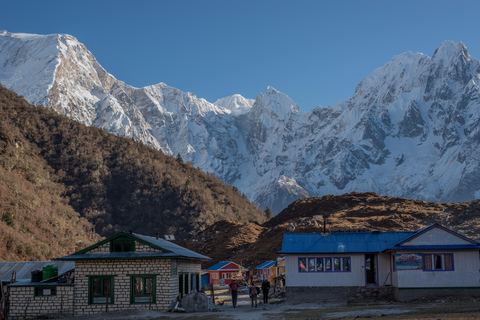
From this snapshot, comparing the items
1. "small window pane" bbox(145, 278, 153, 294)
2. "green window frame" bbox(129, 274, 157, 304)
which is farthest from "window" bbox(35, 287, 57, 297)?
"small window pane" bbox(145, 278, 153, 294)

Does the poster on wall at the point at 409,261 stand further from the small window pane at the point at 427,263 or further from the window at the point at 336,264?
the window at the point at 336,264

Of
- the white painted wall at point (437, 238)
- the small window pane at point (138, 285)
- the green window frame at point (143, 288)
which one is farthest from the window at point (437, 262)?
the small window pane at point (138, 285)

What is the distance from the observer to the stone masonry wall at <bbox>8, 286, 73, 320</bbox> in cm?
3098

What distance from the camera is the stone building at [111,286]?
1212 inches

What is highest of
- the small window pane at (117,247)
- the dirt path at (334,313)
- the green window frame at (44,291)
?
the small window pane at (117,247)

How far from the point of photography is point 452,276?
3183cm

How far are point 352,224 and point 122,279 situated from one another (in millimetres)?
55937

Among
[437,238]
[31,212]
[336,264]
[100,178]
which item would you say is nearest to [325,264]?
[336,264]

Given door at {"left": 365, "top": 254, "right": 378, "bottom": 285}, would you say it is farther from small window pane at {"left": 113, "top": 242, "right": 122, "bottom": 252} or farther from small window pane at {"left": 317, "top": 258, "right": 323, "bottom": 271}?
small window pane at {"left": 113, "top": 242, "right": 122, "bottom": 252}

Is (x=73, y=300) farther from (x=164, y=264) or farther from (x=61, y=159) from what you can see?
(x=61, y=159)

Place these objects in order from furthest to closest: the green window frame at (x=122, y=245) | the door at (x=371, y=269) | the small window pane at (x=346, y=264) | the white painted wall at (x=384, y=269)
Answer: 1. the door at (x=371, y=269)
2. the small window pane at (x=346, y=264)
3. the white painted wall at (x=384, y=269)
4. the green window frame at (x=122, y=245)

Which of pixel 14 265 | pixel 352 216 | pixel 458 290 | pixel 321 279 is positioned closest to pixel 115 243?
pixel 14 265

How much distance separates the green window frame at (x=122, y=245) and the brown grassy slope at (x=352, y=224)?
43.2m

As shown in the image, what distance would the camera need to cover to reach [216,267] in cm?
6700
